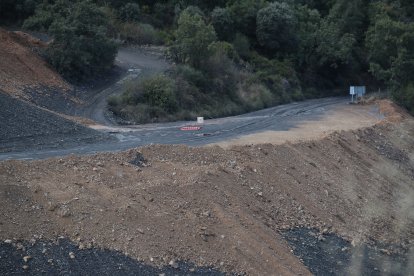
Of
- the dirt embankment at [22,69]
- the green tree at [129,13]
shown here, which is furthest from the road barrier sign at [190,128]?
the green tree at [129,13]

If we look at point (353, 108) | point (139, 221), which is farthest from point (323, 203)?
point (353, 108)

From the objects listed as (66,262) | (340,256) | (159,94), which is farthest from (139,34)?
(66,262)

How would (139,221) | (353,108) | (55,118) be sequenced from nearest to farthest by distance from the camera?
(139,221)
(55,118)
(353,108)

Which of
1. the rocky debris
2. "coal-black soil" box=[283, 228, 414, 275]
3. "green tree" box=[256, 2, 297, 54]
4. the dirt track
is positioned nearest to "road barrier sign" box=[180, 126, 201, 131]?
the dirt track

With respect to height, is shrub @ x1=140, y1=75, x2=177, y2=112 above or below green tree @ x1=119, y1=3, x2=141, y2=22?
below

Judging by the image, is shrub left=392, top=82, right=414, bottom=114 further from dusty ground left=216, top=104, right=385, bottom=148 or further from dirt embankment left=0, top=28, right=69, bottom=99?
dirt embankment left=0, top=28, right=69, bottom=99

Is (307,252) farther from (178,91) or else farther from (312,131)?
(178,91)
